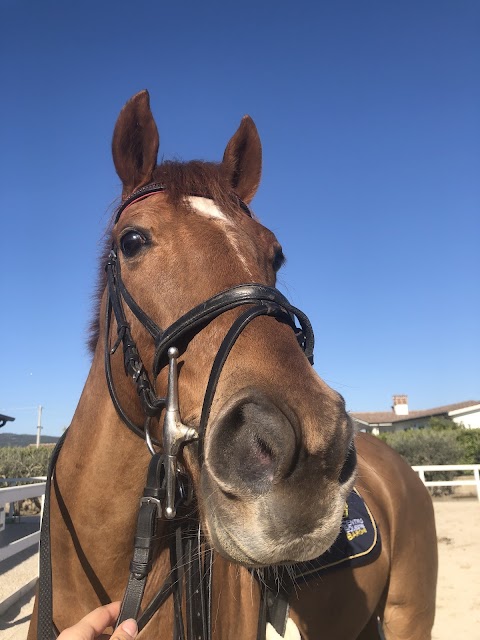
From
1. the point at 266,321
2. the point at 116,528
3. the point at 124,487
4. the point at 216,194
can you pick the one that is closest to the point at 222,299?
the point at 266,321

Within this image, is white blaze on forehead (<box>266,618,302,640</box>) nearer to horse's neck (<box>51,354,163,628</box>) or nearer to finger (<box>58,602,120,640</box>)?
horse's neck (<box>51,354,163,628</box>)

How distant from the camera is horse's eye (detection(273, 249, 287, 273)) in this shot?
232 centimetres

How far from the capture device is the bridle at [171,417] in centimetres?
169

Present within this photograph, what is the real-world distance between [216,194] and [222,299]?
67 cm

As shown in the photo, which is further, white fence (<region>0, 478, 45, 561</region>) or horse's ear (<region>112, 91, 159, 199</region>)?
white fence (<region>0, 478, 45, 561</region>)

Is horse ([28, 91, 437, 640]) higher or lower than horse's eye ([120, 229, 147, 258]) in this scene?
lower

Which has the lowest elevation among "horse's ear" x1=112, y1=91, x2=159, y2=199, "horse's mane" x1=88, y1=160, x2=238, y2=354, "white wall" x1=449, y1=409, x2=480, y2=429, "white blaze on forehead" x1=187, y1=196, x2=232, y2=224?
"white blaze on forehead" x1=187, y1=196, x2=232, y2=224

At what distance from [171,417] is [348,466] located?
63cm

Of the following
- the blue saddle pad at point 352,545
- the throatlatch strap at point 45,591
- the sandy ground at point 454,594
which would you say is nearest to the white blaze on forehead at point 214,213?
the throatlatch strap at point 45,591

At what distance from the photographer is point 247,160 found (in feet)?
9.05

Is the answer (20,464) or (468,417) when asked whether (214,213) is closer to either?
(20,464)

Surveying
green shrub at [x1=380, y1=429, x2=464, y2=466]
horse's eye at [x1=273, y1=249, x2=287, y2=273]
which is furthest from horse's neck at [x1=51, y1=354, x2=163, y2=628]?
green shrub at [x1=380, y1=429, x2=464, y2=466]

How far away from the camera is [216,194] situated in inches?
86.0

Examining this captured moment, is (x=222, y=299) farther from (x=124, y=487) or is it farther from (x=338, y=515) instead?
(x=124, y=487)
